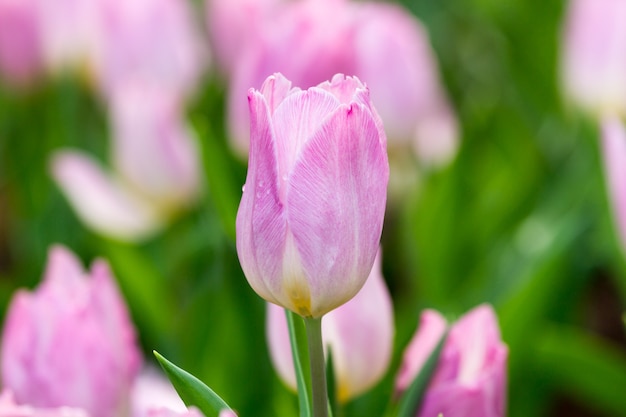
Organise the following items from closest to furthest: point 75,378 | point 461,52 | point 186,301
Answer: point 75,378 → point 186,301 → point 461,52

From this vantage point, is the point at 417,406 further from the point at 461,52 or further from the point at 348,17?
the point at 461,52

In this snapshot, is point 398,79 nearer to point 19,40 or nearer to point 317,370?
point 19,40

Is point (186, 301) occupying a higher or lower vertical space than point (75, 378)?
lower

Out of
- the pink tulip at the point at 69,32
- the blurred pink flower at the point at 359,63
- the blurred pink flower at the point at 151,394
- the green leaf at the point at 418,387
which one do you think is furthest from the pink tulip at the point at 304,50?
the pink tulip at the point at 69,32

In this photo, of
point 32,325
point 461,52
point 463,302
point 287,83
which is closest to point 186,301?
point 463,302

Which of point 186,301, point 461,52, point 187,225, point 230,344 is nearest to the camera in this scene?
point 230,344

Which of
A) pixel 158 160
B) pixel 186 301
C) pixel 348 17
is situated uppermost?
pixel 348 17

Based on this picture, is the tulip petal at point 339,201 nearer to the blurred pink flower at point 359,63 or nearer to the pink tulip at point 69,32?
the blurred pink flower at point 359,63
